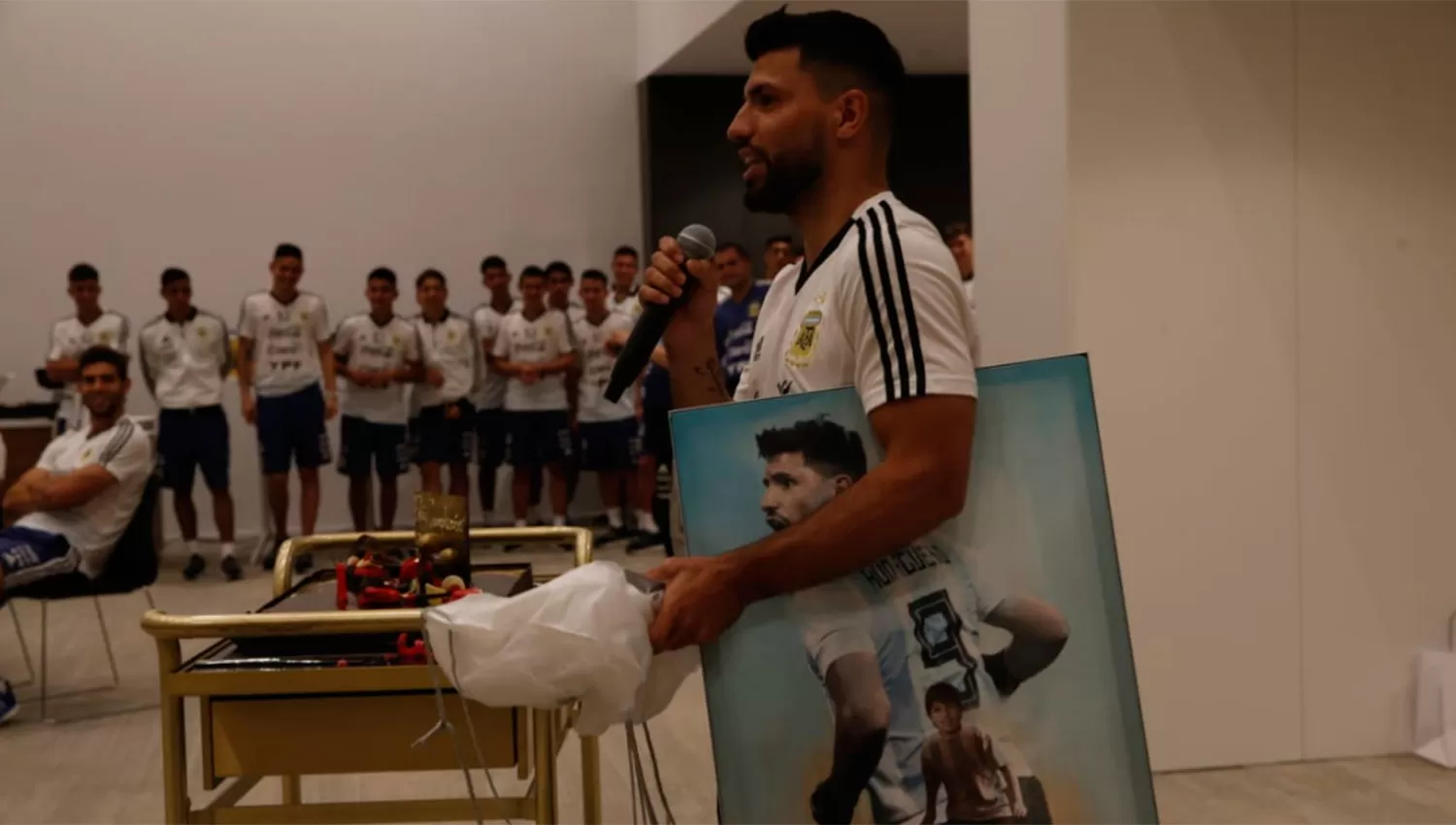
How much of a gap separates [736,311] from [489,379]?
218cm

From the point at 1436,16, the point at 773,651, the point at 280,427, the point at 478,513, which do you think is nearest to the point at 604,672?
the point at 773,651

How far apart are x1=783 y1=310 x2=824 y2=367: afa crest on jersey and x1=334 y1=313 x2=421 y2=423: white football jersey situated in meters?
6.65

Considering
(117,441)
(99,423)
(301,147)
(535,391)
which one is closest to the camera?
(117,441)

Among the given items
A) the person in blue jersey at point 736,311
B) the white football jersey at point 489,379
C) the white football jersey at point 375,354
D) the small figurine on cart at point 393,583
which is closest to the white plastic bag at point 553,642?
the small figurine on cart at point 393,583

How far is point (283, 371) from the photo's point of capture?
7559 millimetres

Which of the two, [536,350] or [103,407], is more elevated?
[536,350]

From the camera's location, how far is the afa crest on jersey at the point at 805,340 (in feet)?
4.75

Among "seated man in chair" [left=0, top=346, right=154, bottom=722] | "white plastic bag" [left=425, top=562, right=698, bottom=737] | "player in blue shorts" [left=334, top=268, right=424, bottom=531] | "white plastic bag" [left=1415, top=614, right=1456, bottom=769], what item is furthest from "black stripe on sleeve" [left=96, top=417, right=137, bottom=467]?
"white plastic bag" [left=1415, top=614, right=1456, bottom=769]

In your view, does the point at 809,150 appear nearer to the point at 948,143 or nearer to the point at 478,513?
the point at 478,513

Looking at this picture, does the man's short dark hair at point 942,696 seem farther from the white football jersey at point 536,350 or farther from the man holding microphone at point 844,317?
the white football jersey at point 536,350

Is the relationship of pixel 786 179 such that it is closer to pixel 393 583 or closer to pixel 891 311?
pixel 891 311

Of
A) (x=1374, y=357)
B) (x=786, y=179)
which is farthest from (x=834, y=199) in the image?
(x=1374, y=357)

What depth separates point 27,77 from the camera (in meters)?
8.48

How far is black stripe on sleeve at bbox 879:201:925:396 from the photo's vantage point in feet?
4.25
